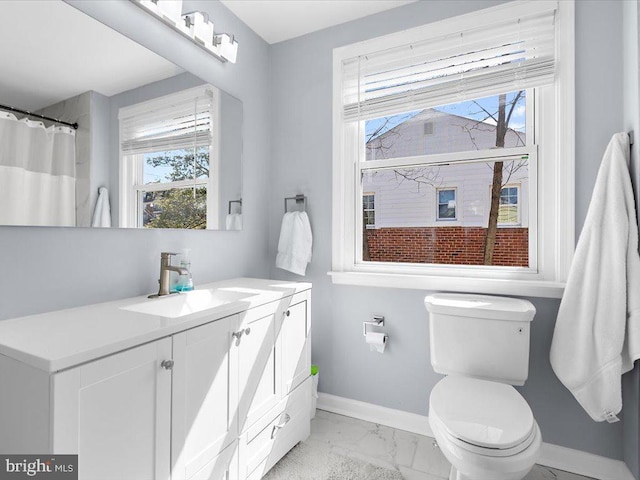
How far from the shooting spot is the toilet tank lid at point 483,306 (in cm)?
156

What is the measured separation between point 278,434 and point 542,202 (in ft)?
5.78

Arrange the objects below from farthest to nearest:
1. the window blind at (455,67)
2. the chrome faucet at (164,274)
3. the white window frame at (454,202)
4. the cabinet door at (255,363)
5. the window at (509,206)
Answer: the white window frame at (454,202) → the window at (509,206) → the window blind at (455,67) → the chrome faucet at (164,274) → the cabinet door at (255,363)

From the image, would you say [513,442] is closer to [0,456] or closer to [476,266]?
[476,266]

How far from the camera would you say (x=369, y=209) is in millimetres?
2232

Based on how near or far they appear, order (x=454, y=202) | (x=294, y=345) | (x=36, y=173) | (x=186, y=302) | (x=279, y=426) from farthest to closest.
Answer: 1. (x=454, y=202)
2. (x=294, y=345)
3. (x=279, y=426)
4. (x=186, y=302)
5. (x=36, y=173)

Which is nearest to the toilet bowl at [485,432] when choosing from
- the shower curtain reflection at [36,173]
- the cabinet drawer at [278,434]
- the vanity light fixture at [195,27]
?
the cabinet drawer at [278,434]

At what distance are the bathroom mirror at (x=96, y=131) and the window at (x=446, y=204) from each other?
1.30 metres

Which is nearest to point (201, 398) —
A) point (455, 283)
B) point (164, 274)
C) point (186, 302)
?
point (186, 302)

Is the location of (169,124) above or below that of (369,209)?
above

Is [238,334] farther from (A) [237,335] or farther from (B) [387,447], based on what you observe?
(B) [387,447]

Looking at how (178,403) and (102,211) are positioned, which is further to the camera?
(102,211)

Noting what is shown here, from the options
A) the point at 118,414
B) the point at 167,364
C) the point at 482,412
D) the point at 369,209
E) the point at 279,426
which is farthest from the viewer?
the point at 369,209

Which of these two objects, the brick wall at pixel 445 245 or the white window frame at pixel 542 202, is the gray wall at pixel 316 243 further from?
the brick wall at pixel 445 245

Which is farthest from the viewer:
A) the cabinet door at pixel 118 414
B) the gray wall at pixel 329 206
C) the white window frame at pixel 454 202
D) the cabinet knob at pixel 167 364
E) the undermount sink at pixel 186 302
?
the white window frame at pixel 454 202
